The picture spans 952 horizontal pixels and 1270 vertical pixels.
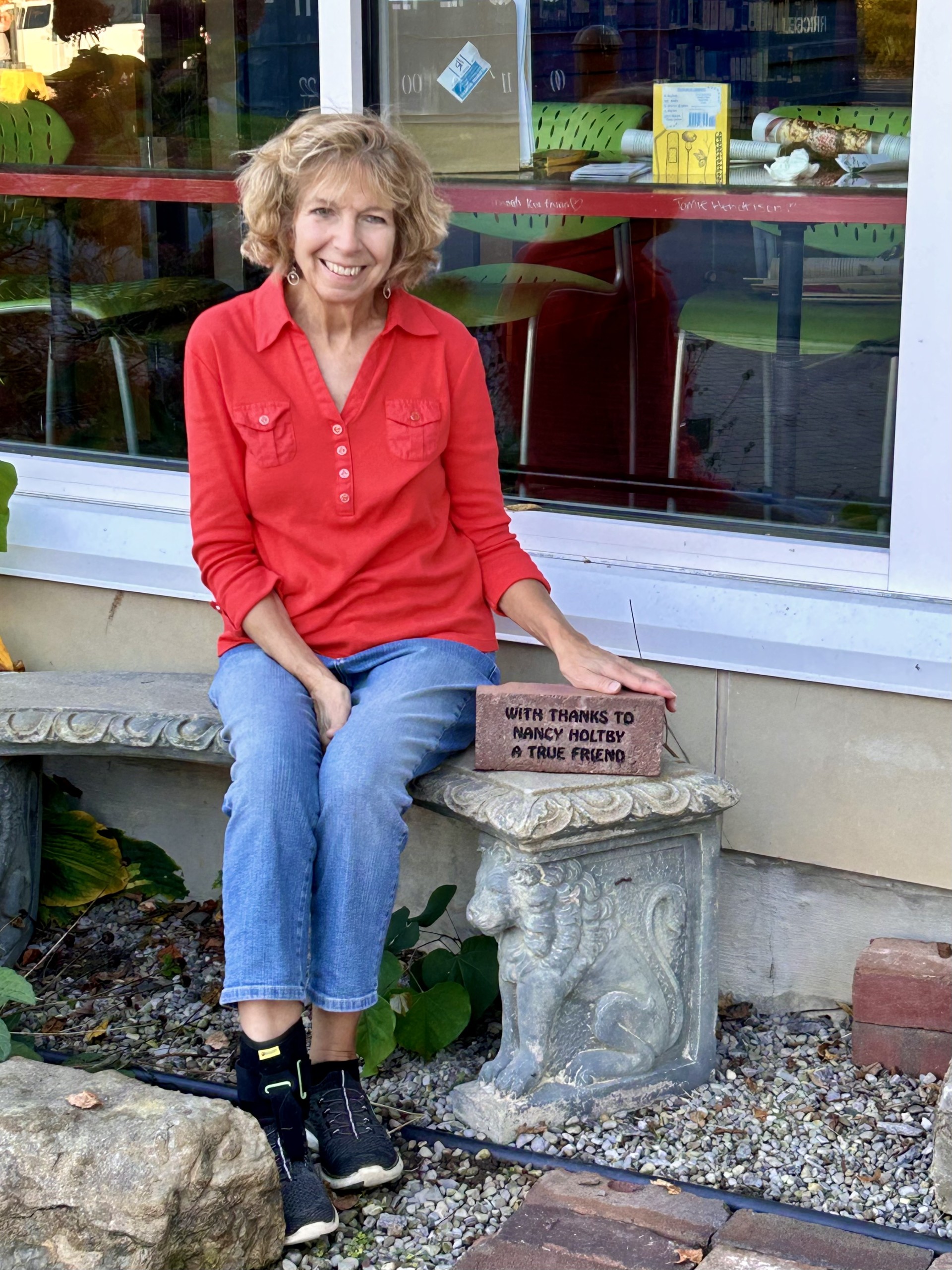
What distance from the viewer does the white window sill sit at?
2.94m

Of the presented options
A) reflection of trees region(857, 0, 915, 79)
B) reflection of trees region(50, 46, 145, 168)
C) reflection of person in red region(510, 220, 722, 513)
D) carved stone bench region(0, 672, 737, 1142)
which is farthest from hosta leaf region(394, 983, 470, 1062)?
reflection of trees region(50, 46, 145, 168)

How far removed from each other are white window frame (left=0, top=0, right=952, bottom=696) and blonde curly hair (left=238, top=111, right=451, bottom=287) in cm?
75

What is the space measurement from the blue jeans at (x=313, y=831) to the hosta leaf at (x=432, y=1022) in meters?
0.38

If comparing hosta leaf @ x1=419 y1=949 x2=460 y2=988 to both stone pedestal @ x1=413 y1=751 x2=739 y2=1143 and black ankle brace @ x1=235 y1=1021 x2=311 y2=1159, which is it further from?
black ankle brace @ x1=235 y1=1021 x2=311 y2=1159

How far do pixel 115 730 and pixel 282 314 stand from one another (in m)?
0.90

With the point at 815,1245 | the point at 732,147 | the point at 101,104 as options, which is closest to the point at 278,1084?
the point at 815,1245

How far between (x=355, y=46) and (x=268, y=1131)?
2.26 m

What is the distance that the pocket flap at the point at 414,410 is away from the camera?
2.81 metres

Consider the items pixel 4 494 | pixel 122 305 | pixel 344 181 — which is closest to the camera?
pixel 344 181

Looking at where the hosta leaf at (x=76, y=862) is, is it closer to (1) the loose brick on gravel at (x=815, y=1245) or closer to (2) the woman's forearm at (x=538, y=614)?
(2) the woman's forearm at (x=538, y=614)

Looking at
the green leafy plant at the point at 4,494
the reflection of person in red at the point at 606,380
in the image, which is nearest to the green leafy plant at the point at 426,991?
the reflection of person in red at the point at 606,380

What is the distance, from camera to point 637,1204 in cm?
246

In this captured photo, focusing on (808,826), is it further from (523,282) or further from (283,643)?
(523,282)

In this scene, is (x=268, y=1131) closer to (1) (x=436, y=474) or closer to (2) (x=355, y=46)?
(1) (x=436, y=474)
